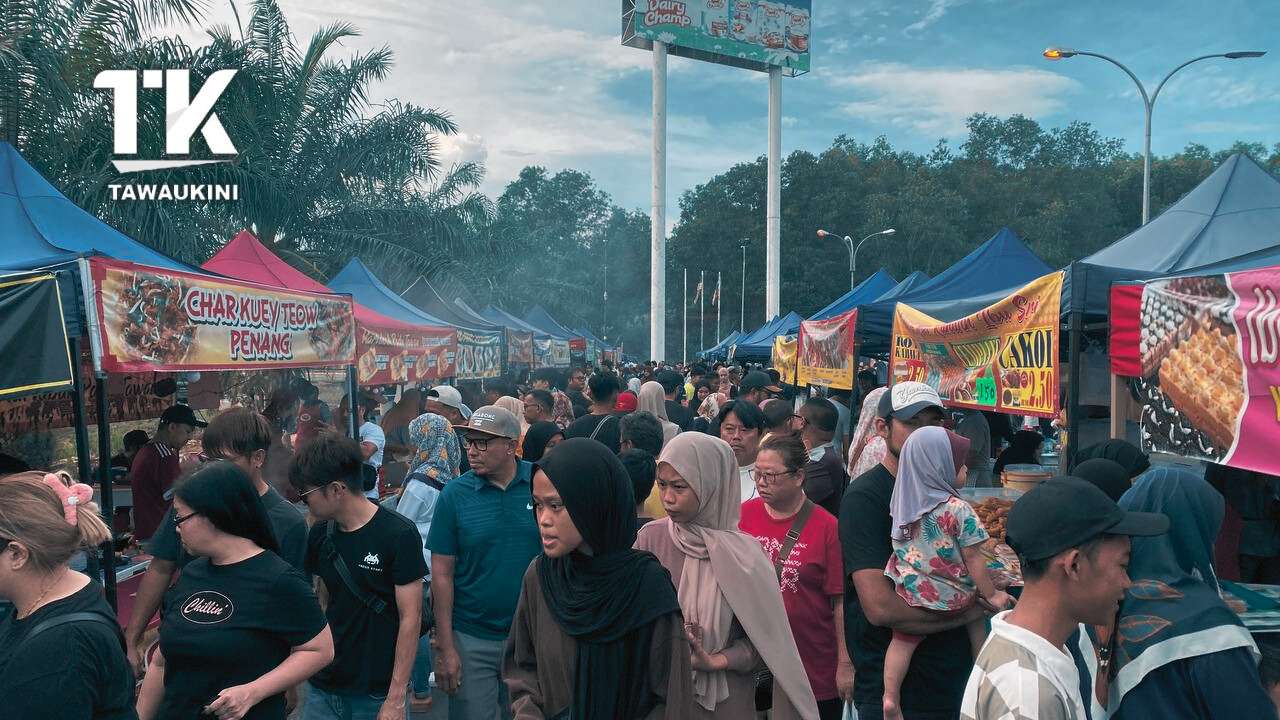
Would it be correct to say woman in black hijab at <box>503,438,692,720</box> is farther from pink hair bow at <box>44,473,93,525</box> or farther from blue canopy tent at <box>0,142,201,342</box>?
blue canopy tent at <box>0,142,201,342</box>

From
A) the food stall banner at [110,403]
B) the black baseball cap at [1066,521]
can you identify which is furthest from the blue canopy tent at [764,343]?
the black baseball cap at [1066,521]

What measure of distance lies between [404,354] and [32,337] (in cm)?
729

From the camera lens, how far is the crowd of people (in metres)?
2.10

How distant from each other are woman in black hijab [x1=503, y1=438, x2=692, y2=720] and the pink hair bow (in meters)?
1.28

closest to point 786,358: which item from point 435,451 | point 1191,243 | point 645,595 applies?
point 1191,243

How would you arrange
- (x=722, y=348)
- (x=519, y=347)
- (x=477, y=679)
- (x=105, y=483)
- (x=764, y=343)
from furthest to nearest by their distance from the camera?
1. (x=722, y=348)
2. (x=764, y=343)
3. (x=519, y=347)
4. (x=105, y=483)
5. (x=477, y=679)

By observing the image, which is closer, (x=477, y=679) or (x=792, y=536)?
(x=792, y=536)

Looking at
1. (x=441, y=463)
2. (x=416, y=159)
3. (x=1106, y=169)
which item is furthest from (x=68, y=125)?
(x=1106, y=169)

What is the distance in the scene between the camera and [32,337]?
13.5 ft

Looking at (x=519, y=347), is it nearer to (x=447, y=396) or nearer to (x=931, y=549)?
(x=447, y=396)

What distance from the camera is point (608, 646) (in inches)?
94.2

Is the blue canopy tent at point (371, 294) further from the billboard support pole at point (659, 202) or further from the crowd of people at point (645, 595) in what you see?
the billboard support pole at point (659, 202)

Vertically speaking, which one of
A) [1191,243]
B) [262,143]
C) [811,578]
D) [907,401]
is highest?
[262,143]

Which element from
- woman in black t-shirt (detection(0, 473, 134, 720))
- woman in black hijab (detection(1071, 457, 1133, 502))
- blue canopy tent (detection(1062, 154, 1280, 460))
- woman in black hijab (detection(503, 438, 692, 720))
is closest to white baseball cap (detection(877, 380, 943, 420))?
woman in black hijab (detection(1071, 457, 1133, 502))
